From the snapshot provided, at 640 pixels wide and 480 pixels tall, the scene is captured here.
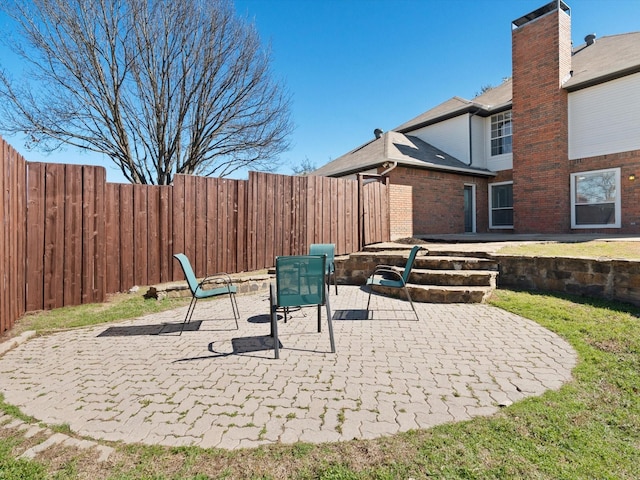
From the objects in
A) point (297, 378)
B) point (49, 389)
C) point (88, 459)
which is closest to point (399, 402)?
point (297, 378)

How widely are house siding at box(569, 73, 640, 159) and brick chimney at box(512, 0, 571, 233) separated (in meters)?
0.32

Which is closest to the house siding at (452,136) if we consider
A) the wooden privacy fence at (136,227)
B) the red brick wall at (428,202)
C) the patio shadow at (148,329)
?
the red brick wall at (428,202)

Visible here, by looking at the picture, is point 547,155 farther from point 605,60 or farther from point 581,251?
point 581,251

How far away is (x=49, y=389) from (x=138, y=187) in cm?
431

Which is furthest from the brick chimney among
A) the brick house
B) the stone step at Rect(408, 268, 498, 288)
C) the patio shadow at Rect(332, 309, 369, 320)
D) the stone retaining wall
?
the patio shadow at Rect(332, 309, 369, 320)

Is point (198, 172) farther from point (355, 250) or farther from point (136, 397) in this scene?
point (136, 397)

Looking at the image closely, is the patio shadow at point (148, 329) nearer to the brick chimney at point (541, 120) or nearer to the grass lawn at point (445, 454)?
the grass lawn at point (445, 454)

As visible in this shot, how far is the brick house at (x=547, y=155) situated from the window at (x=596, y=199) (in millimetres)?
28

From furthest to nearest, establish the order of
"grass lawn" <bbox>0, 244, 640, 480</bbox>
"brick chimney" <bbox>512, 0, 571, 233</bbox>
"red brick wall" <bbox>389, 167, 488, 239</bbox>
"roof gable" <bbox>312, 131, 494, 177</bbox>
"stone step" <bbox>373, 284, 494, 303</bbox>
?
"roof gable" <bbox>312, 131, 494, 177</bbox> < "brick chimney" <bbox>512, 0, 571, 233</bbox> < "red brick wall" <bbox>389, 167, 488, 239</bbox> < "stone step" <bbox>373, 284, 494, 303</bbox> < "grass lawn" <bbox>0, 244, 640, 480</bbox>

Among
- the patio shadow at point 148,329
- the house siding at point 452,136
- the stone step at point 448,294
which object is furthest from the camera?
the house siding at point 452,136

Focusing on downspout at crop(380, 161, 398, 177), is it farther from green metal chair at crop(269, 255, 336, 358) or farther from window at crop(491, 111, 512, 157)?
green metal chair at crop(269, 255, 336, 358)

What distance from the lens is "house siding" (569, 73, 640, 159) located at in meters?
10.5

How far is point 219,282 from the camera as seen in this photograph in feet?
21.9

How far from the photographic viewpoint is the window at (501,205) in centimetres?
1426
